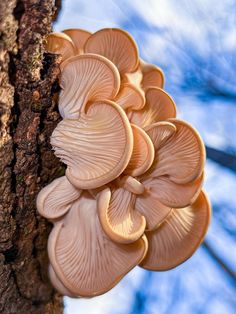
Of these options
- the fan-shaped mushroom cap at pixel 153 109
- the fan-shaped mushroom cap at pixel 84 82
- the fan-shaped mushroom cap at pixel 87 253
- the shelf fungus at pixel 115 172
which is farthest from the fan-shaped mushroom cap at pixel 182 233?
the fan-shaped mushroom cap at pixel 84 82

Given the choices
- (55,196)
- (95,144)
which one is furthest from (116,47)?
(55,196)

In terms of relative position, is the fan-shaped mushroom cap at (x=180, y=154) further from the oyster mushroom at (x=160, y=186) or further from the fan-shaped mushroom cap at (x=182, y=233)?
the fan-shaped mushroom cap at (x=182, y=233)

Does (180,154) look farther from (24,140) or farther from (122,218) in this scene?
(24,140)

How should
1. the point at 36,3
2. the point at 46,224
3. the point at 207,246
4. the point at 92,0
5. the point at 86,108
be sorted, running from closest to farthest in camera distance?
the point at 36,3 → the point at 86,108 → the point at 46,224 → the point at 92,0 → the point at 207,246

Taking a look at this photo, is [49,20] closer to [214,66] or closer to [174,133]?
[174,133]

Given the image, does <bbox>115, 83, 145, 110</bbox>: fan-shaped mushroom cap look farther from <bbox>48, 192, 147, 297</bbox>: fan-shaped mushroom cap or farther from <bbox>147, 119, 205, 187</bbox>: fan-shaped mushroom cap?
<bbox>48, 192, 147, 297</bbox>: fan-shaped mushroom cap

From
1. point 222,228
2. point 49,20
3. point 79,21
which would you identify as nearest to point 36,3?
point 49,20

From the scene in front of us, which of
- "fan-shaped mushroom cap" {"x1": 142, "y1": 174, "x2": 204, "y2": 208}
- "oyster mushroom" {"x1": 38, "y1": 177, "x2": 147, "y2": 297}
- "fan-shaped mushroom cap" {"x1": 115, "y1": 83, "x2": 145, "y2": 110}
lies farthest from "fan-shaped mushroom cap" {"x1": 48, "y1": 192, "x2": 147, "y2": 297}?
"fan-shaped mushroom cap" {"x1": 115, "y1": 83, "x2": 145, "y2": 110}
